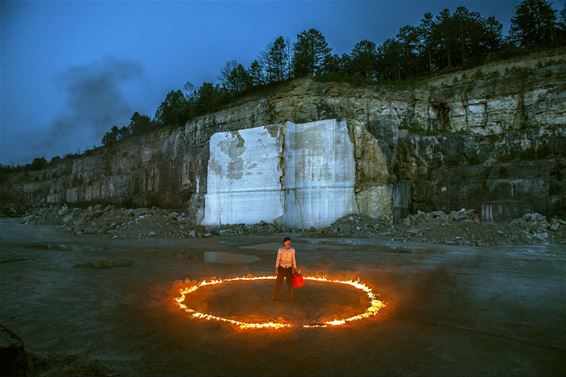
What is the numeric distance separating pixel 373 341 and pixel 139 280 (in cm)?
615

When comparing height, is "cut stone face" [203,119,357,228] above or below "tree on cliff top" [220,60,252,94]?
below

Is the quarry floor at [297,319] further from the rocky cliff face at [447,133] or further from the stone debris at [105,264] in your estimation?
the rocky cliff face at [447,133]

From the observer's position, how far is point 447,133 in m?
27.1

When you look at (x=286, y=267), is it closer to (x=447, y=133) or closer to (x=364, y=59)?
(x=447, y=133)

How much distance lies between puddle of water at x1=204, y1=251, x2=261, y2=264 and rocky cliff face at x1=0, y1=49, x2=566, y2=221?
1048 centimetres

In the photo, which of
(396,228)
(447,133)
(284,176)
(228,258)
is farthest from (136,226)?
(447,133)

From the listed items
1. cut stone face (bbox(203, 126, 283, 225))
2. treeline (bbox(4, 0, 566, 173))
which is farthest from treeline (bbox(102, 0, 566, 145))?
cut stone face (bbox(203, 126, 283, 225))

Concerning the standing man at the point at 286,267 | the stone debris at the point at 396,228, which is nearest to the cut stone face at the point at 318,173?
the stone debris at the point at 396,228

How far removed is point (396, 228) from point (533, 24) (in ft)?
107

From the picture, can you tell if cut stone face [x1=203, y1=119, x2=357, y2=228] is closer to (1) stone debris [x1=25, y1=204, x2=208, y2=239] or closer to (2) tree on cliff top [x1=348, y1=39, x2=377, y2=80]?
(1) stone debris [x1=25, y1=204, x2=208, y2=239]

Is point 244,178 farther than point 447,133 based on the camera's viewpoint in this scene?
A: No

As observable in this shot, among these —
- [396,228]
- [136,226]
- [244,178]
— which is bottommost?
[396,228]

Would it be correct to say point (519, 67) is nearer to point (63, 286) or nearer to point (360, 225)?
point (360, 225)

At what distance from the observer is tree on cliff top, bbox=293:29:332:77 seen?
1478 inches
